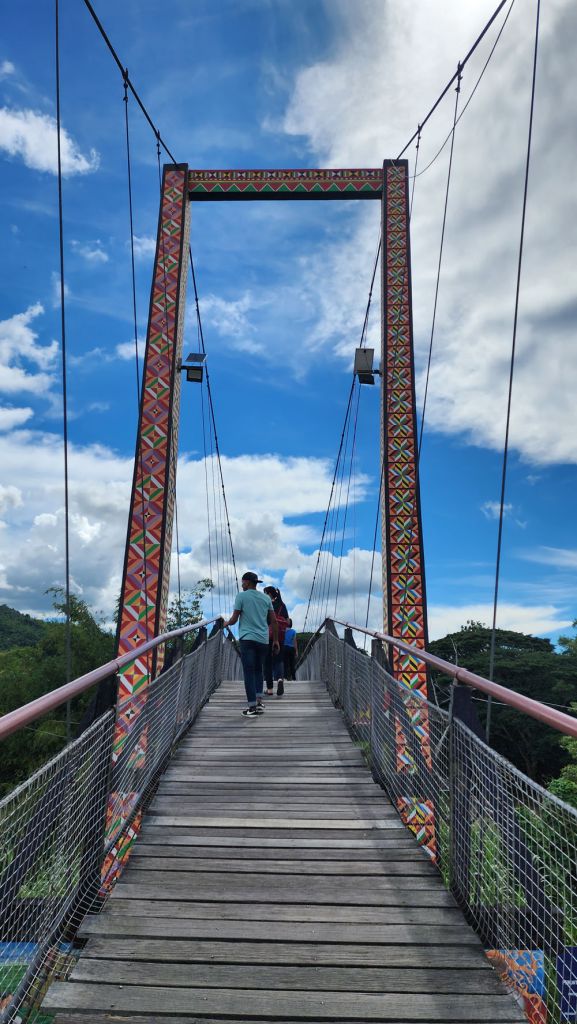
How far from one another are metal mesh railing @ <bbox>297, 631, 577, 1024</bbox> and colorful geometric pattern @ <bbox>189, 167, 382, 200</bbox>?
27.9 ft

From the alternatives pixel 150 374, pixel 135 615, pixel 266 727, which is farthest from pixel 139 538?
pixel 266 727

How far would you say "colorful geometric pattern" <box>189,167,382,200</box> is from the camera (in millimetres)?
9953

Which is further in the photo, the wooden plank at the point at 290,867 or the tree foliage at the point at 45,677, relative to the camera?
the tree foliage at the point at 45,677

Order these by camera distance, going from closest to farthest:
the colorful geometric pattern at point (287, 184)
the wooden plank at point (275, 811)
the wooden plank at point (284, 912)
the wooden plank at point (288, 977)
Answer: the wooden plank at point (288, 977) < the wooden plank at point (284, 912) < the wooden plank at point (275, 811) < the colorful geometric pattern at point (287, 184)

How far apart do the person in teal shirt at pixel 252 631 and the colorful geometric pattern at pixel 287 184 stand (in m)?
6.60

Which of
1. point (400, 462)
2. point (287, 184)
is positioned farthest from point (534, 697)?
point (287, 184)

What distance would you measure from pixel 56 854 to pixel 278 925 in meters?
0.82

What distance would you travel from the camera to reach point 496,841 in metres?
2.39

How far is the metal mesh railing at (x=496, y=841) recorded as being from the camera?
2.05m

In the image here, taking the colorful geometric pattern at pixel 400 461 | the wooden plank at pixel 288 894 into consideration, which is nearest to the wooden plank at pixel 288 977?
the wooden plank at pixel 288 894

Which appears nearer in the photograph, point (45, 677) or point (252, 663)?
point (252, 663)

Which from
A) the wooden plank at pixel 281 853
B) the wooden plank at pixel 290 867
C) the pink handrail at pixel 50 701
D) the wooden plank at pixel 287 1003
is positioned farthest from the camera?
the wooden plank at pixel 281 853

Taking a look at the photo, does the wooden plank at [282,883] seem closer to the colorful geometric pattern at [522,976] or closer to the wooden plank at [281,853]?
the wooden plank at [281,853]

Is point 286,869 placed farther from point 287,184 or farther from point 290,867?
point 287,184
